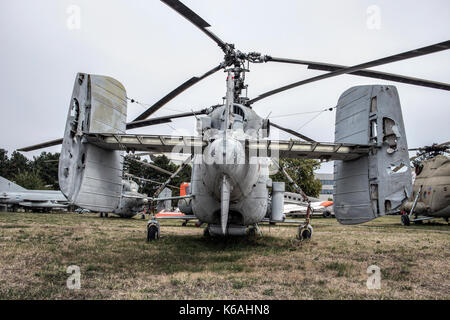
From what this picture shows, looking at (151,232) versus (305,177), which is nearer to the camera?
(151,232)

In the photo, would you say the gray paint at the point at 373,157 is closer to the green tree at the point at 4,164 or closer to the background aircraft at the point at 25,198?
the background aircraft at the point at 25,198

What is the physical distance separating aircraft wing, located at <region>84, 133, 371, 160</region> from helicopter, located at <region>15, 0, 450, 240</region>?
0.02m

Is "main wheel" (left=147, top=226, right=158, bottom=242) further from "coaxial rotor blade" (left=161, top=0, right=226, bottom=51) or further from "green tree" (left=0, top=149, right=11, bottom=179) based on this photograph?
"green tree" (left=0, top=149, right=11, bottom=179)

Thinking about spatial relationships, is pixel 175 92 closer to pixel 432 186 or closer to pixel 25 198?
pixel 432 186

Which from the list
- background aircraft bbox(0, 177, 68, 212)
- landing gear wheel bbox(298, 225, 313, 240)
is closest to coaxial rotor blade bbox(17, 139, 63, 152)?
landing gear wheel bbox(298, 225, 313, 240)

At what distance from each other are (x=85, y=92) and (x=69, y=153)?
1298 mm

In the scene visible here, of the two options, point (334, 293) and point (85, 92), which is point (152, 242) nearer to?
point (85, 92)

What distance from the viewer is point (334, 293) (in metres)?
3.91

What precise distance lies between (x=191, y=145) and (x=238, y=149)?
4.81 feet

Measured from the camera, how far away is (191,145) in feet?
19.9

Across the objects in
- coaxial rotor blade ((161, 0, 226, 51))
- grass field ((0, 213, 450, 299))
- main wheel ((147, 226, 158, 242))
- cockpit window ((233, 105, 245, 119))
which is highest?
coaxial rotor blade ((161, 0, 226, 51))

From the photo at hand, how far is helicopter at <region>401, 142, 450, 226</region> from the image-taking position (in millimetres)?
17078

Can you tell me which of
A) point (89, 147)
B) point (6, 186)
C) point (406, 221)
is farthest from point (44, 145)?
point (6, 186)
